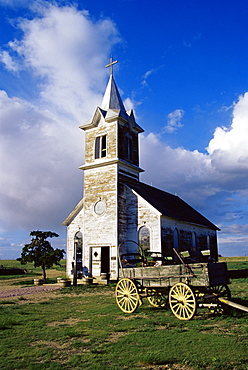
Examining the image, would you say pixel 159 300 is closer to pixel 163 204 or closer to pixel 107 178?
pixel 107 178

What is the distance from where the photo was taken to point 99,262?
24.1 meters

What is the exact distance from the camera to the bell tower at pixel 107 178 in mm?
24062

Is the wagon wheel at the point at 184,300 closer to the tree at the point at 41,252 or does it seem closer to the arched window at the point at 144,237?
the arched window at the point at 144,237

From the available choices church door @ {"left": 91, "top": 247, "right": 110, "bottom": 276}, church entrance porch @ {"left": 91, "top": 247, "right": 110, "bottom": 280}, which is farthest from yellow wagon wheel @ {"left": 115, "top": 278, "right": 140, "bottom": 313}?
church door @ {"left": 91, "top": 247, "right": 110, "bottom": 276}

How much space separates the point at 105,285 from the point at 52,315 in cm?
1134

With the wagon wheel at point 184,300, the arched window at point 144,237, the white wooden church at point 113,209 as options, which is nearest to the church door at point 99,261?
the white wooden church at point 113,209

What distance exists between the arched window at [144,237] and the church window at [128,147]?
21.0 feet

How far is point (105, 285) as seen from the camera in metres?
22.1

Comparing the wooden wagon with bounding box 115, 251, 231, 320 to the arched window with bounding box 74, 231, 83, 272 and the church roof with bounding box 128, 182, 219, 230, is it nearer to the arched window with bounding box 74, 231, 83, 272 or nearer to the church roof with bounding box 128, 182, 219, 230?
the church roof with bounding box 128, 182, 219, 230

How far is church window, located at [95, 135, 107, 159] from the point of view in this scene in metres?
26.3

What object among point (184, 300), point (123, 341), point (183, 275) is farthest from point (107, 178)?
point (123, 341)

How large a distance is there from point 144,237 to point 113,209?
125 inches

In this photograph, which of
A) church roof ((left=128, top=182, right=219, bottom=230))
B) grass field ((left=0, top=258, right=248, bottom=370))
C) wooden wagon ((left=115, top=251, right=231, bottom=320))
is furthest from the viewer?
church roof ((left=128, top=182, right=219, bottom=230))

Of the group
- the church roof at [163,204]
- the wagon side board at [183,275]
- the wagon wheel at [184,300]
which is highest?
the church roof at [163,204]
